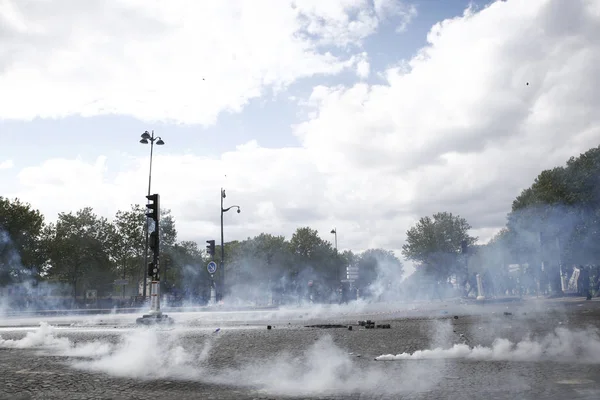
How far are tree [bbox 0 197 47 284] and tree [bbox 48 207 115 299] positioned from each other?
429 centimetres

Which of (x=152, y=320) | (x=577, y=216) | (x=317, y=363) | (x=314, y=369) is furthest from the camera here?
(x=577, y=216)

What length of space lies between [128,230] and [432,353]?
62702mm

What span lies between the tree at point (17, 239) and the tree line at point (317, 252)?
11cm

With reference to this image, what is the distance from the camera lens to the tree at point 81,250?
195 ft

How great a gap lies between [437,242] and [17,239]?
6229 cm

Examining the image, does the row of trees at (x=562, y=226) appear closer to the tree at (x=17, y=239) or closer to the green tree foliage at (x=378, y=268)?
the tree at (x=17, y=239)

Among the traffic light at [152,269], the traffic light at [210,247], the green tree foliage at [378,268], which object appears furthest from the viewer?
the green tree foliage at [378,268]

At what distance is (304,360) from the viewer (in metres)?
7.40

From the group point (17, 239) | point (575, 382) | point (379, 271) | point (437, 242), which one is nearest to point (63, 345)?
point (575, 382)

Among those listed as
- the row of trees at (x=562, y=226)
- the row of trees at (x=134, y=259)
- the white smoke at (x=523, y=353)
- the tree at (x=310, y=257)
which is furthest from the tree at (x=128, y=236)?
the white smoke at (x=523, y=353)

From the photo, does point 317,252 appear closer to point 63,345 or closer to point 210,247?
point 210,247

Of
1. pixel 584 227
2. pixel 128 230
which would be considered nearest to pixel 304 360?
pixel 584 227

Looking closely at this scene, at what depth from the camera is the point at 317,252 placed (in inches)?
3501

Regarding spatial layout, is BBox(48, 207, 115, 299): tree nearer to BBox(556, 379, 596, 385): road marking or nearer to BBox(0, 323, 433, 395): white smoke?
BBox(0, 323, 433, 395): white smoke
